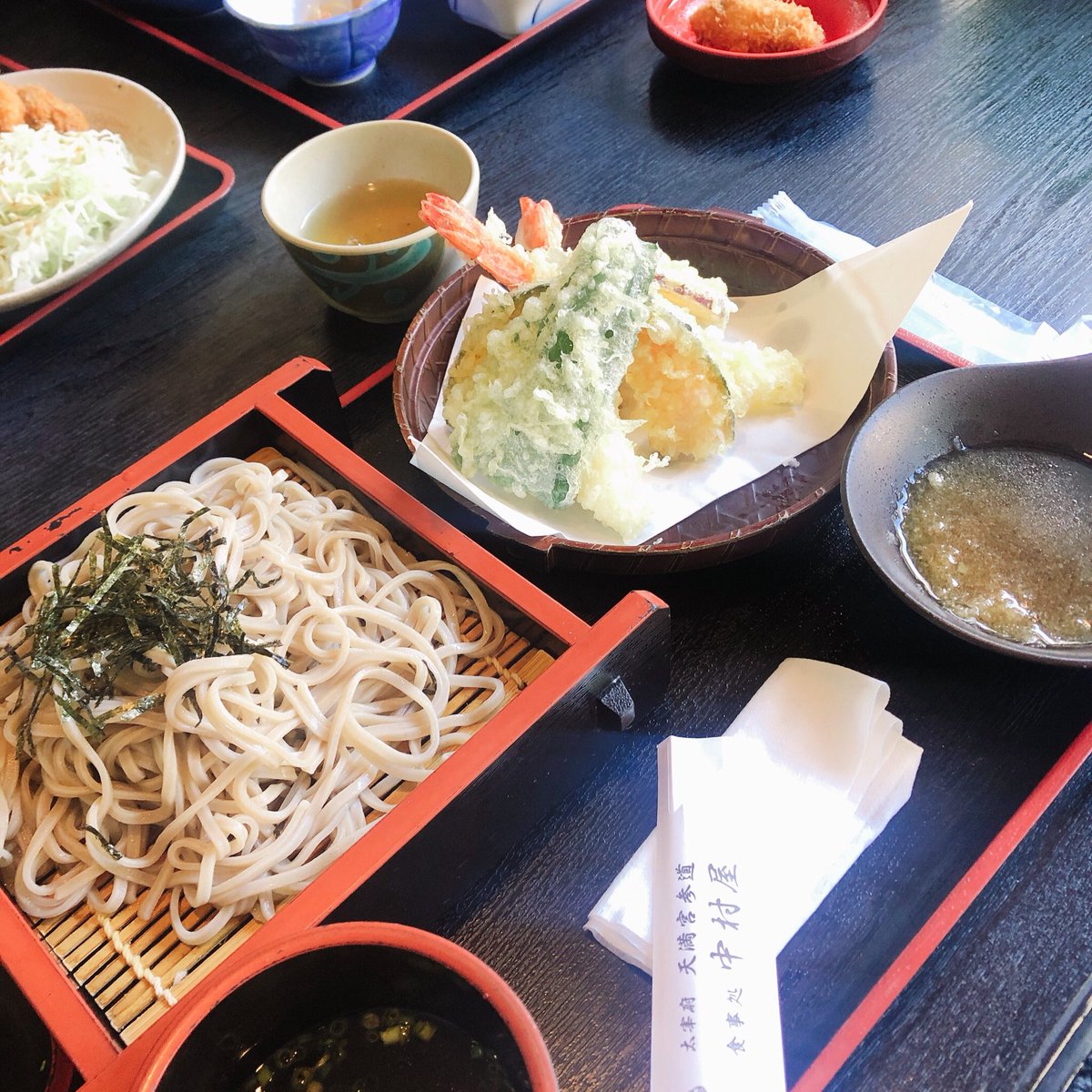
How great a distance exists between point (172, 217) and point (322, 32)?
639mm

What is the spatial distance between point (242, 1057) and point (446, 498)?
95cm

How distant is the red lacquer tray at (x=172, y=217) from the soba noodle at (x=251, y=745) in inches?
38.5

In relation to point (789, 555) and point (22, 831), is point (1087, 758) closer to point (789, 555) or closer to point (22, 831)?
point (789, 555)

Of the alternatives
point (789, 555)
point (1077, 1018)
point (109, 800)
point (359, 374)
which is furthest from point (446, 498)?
point (1077, 1018)

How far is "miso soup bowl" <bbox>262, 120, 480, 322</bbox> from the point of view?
1.71 meters

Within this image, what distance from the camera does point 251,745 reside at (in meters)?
1.12

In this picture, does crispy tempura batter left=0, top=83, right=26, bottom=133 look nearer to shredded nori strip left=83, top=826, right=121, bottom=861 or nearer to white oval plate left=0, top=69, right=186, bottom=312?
white oval plate left=0, top=69, right=186, bottom=312

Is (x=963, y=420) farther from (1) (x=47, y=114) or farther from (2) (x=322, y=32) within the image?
(1) (x=47, y=114)

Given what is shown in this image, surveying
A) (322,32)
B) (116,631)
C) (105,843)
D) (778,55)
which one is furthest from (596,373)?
(322,32)

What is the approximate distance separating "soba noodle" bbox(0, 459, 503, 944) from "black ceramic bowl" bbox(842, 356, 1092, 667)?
61 centimetres

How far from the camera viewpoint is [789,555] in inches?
58.2

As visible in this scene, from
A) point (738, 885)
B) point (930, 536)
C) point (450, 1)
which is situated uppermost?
point (450, 1)

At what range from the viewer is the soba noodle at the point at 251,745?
1087 mm

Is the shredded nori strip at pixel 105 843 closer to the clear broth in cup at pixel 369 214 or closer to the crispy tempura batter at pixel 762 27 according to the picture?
the clear broth in cup at pixel 369 214
